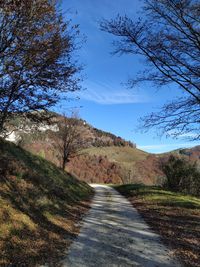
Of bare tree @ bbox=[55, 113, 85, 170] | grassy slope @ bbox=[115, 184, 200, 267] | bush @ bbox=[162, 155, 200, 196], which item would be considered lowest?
grassy slope @ bbox=[115, 184, 200, 267]

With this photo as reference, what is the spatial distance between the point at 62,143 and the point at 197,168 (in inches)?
555

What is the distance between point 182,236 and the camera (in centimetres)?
1007

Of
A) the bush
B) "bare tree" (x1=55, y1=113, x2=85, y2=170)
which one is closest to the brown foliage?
"bare tree" (x1=55, y1=113, x2=85, y2=170)

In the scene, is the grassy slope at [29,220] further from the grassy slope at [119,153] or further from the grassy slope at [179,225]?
the grassy slope at [119,153]

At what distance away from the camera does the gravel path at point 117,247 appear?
704cm

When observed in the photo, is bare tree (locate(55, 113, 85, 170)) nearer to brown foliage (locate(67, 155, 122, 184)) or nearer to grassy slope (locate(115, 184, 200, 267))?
grassy slope (locate(115, 184, 200, 267))

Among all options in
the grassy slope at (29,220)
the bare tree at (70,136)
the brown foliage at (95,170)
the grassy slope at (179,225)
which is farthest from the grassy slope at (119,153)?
the grassy slope at (29,220)

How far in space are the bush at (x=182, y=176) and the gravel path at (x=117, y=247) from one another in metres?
19.4

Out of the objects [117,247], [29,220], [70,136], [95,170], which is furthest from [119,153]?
[117,247]

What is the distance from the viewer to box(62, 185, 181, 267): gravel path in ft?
23.1

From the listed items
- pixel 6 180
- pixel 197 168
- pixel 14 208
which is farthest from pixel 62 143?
pixel 14 208

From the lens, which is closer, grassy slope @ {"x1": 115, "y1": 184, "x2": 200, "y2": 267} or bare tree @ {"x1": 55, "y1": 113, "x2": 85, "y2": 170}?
grassy slope @ {"x1": 115, "y1": 184, "x2": 200, "y2": 267}

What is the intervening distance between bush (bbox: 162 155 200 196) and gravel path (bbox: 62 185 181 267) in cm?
1941

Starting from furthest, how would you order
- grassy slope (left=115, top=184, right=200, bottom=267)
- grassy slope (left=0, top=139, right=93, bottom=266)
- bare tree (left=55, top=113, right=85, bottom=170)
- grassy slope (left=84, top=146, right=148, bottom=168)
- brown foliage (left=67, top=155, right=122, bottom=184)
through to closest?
grassy slope (left=84, top=146, right=148, bottom=168), brown foliage (left=67, top=155, right=122, bottom=184), bare tree (left=55, top=113, right=85, bottom=170), grassy slope (left=115, top=184, right=200, bottom=267), grassy slope (left=0, top=139, right=93, bottom=266)
